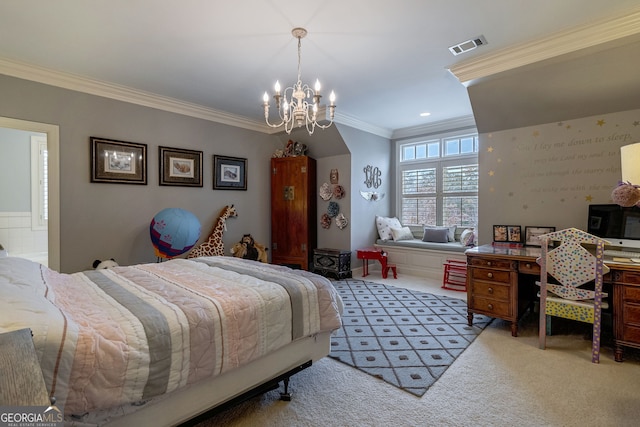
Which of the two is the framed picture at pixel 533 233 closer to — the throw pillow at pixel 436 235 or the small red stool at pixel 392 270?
the throw pillow at pixel 436 235

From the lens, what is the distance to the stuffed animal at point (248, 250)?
15.2 ft

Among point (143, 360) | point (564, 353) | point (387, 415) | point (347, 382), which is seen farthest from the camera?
point (564, 353)

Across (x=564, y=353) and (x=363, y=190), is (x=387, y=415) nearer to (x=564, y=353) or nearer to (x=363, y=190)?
(x=564, y=353)

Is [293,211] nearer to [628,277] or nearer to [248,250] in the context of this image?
[248,250]

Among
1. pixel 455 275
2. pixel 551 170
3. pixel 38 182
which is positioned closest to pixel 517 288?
pixel 551 170

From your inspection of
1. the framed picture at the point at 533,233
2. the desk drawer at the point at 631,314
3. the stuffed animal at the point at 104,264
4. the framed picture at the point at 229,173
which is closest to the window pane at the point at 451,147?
the framed picture at the point at 533,233

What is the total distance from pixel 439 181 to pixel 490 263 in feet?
8.75

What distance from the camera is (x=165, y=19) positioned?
227cm

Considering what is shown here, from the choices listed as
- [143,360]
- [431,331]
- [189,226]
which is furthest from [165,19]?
[431,331]

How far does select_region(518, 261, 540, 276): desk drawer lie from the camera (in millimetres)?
2641

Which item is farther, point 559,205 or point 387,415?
point 559,205

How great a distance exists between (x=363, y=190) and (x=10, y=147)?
5.45 metres

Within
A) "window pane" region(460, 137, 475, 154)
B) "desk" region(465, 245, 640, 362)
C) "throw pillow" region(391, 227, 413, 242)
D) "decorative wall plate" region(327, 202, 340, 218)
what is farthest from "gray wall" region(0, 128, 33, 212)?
"window pane" region(460, 137, 475, 154)

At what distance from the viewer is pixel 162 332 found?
129cm
